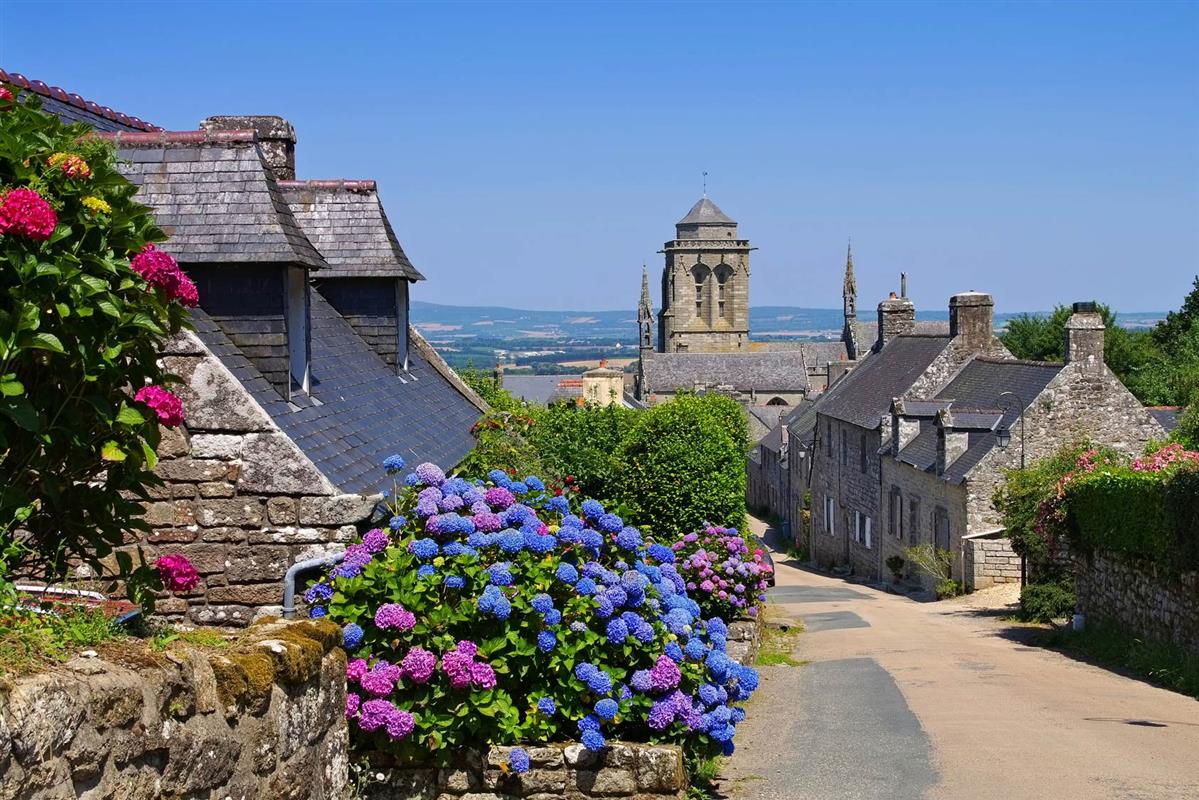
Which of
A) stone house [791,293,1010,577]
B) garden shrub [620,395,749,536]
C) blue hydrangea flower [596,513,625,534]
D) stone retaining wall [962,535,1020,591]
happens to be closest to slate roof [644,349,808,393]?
stone house [791,293,1010,577]

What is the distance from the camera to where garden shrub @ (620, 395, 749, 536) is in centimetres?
2050

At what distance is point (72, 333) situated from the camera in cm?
495

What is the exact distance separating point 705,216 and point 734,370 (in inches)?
1541

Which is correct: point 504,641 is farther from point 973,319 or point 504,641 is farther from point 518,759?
point 973,319

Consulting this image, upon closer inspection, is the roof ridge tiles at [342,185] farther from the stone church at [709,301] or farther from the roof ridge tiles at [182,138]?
the stone church at [709,301]

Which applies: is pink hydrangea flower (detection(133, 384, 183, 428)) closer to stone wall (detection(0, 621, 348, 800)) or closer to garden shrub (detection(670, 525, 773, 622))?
stone wall (detection(0, 621, 348, 800))

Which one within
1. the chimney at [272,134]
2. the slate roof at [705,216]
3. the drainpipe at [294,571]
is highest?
the slate roof at [705,216]

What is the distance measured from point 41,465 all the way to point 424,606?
111 inches

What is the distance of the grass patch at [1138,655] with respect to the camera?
48.9 ft

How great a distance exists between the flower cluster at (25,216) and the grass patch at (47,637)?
1366 mm

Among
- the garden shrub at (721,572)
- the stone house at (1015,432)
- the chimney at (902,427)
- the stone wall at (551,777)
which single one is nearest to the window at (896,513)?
the chimney at (902,427)

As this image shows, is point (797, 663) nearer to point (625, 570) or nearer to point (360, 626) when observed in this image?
Result: point (625, 570)

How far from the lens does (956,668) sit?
16.7m

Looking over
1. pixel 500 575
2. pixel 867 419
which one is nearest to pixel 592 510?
pixel 500 575
